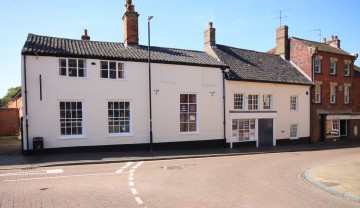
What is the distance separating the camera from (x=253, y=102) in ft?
78.0

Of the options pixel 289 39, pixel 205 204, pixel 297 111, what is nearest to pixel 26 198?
pixel 205 204

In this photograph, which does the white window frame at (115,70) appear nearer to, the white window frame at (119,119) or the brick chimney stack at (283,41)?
the white window frame at (119,119)

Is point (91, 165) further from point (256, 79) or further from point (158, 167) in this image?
point (256, 79)

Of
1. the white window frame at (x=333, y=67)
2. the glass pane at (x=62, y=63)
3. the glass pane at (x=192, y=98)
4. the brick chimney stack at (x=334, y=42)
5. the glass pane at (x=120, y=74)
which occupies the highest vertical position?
the brick chimney stack at (x=334, y=42)

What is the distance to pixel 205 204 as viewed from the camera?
25.1 feet

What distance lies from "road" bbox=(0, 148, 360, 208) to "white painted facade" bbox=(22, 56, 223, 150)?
4328mm

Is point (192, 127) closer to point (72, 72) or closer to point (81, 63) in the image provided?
point (81, 63)

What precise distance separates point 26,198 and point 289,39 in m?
28.9

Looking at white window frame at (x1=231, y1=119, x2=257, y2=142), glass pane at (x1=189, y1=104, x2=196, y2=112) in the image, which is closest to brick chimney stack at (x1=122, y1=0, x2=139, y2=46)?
glass pane at (x1=189, y1=104, x2=196, y2=112)

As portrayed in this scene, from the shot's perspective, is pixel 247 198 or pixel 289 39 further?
pixel 289 39

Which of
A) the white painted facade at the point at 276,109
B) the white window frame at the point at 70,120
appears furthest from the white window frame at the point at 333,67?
the white window frame at the point at 70,120

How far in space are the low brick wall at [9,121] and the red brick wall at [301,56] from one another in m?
29.0

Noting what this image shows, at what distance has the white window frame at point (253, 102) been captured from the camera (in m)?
23.6

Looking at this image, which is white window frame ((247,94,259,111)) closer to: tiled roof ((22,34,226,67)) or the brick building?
tiled roof ((22,34,226,67))
